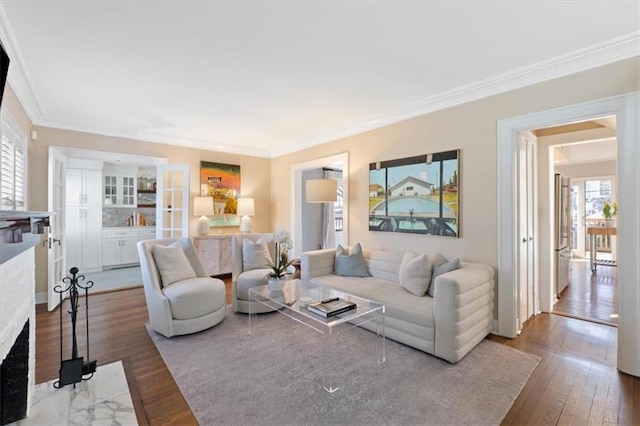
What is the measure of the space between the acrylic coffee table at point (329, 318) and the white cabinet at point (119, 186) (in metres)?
5.21

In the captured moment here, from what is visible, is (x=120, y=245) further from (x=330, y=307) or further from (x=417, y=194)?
(x=417, y=194)

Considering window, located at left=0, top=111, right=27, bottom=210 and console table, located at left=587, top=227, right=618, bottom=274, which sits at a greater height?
window, located at left=0, top=111, right=27, bottom=210

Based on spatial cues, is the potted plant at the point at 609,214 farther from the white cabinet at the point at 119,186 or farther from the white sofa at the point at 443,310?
the white cabinet at the point at 119,186

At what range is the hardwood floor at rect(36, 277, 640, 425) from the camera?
1.84m

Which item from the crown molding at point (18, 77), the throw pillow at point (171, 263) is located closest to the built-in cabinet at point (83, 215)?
the crown molding at point (18, 77)

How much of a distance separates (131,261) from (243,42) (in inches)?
244

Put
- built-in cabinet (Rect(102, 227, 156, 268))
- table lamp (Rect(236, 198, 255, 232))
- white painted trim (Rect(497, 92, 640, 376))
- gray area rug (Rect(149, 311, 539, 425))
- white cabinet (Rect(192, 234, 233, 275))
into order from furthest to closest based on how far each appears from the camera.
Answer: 1. built-in cabinet (Rect(102, 227, 156, 268))
2. table lamp (Rect(236, 198, 255, 232))
3. white cabinet (Rect(192, 234, 233, 275))
4. white painted trim (Rect(497, 92, 640, 376))
5. gray area rug (Rect(149, 311, 539, 425))

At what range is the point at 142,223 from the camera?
6887 mm

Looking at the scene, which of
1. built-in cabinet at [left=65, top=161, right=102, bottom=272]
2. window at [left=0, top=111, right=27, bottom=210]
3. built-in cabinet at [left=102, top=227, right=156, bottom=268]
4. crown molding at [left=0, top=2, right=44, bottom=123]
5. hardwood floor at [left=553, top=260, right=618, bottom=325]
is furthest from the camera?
built-in cabinet at [left=102, top=227, right=156, bottom=268]

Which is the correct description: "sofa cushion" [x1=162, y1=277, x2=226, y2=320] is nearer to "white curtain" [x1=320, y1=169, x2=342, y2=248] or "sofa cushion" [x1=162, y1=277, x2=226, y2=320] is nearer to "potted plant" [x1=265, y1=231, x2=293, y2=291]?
"potted plant" [x1=265, y1=231, x2=293, y2=291]

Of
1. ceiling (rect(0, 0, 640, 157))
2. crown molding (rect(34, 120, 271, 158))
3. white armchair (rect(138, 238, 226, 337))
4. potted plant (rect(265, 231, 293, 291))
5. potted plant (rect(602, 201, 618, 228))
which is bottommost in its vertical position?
white armchair (rect(138, 238, 226, 337))

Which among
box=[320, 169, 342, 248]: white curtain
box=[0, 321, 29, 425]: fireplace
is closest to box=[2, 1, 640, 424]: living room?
box=[320, 169, 342, 248]: white curtain

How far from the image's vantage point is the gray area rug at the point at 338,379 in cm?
182

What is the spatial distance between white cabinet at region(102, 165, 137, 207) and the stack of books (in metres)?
6.17
